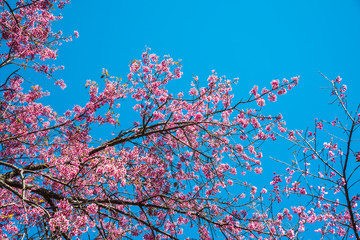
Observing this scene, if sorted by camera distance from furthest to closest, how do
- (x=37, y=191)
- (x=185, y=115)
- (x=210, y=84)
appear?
(x=185, y=115), (x=210, y=84), (x=37, y=191)

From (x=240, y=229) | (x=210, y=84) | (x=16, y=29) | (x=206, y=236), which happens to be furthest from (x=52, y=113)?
(x=240, y=229)

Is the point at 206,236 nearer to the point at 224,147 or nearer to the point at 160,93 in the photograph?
the point at 224,147

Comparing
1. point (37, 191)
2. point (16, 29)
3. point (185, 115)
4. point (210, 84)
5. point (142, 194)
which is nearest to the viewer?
point (37, 191)

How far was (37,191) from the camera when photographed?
19.8 feet

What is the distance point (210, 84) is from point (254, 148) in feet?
7.35

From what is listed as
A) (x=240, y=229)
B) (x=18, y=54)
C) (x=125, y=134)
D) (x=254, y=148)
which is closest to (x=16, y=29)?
(x=18, y=54)

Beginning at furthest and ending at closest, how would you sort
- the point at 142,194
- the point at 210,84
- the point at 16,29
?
the point at 210,84, the point at 16,29, the point at 142,194

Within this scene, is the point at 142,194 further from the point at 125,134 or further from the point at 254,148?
the point at 254,148

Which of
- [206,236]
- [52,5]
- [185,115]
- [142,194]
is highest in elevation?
[52,5]

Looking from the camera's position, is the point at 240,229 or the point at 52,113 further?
the point at 52,113

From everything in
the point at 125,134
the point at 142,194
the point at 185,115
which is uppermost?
the point at 185,115

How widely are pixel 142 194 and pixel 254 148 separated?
3365 millimetres

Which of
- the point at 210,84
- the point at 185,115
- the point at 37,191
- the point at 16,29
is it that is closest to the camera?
the point at 37,191

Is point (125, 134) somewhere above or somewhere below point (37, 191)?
above
